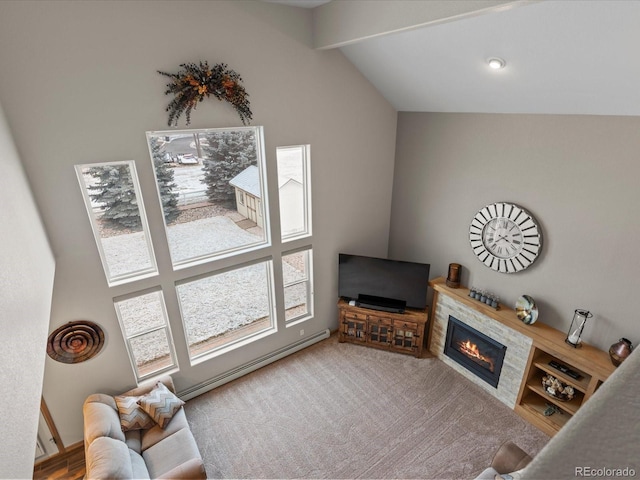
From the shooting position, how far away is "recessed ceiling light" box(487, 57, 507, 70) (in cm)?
337

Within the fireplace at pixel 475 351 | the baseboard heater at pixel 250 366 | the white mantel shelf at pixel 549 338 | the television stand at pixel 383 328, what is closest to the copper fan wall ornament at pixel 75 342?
the baseboard heater at pixel 250 366

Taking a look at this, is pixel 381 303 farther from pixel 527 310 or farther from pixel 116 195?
pixel 116 195

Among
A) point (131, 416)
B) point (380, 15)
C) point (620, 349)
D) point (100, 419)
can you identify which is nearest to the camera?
point (380, 15)

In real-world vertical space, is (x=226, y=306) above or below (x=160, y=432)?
above

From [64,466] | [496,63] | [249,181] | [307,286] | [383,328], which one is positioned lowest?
[64,466]

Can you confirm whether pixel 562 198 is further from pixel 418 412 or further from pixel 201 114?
pixel 201 114

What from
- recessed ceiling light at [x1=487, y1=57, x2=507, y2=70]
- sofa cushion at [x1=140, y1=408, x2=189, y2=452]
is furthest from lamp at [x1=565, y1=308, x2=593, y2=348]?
sofa cushion at [x1=140, y1=408, x2=189, y2=452]

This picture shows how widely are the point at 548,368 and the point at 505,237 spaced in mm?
1582

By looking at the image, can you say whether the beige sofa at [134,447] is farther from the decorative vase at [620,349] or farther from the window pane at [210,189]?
the decorative vase at [620,349]

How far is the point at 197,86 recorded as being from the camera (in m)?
3.60

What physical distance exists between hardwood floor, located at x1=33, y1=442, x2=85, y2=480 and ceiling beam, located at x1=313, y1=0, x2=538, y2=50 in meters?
5.49

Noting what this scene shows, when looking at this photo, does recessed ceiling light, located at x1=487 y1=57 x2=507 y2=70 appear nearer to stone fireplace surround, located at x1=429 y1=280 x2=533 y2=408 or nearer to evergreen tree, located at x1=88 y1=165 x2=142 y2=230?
stone fireplace surround, located at x1=429 y1=280 x2=533 y2=408

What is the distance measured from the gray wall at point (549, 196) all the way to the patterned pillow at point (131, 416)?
4.30m

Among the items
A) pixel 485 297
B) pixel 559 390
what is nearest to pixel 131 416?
pixel 485 297
